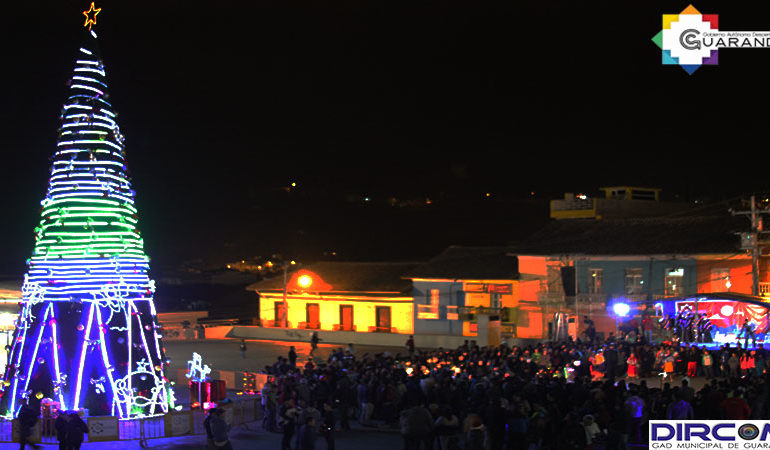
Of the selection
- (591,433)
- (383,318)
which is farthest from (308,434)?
(383,318)

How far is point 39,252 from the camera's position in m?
20.6

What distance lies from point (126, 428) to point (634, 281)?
26.3m

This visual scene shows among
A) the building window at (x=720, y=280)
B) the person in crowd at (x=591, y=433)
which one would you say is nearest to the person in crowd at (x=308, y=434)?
the person in crowd at (x=591, y=433)

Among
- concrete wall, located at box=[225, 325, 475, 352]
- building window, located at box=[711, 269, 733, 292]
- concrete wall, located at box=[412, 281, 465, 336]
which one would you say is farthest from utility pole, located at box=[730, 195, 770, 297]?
concrete wall, located at box=[412, 281, 465, 336]

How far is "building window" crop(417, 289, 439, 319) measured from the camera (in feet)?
152

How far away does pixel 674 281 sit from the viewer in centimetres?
3866

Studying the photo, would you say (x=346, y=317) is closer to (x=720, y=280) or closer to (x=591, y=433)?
(x=720, y=280)

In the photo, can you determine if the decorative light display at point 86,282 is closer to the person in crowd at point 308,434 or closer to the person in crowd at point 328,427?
A: the person in crowd at point 328,427

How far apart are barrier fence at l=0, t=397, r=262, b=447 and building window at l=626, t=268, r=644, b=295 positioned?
81.3 feet

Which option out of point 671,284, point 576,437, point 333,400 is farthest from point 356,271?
point 576,437

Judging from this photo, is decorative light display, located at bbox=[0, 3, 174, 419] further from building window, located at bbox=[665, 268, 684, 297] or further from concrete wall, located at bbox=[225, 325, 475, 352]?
building window, located at bbox=[665, 268, 684, 297]

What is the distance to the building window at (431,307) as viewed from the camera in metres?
46.4

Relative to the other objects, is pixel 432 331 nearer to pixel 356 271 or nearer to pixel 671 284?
pixel 356 271

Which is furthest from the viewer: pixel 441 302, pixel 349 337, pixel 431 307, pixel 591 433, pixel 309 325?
pixel 309 325
